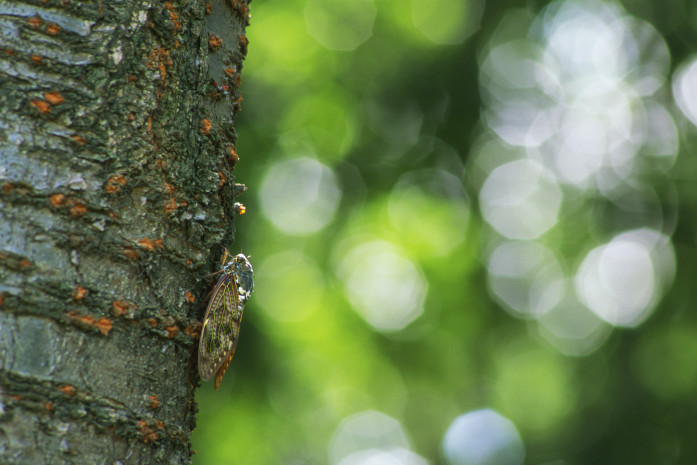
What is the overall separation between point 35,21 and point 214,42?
0.37 meters

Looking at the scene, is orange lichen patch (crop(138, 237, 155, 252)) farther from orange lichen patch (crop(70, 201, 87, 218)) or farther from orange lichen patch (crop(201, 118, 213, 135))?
orange lichen patch (crop(201, 118, 213, 135))

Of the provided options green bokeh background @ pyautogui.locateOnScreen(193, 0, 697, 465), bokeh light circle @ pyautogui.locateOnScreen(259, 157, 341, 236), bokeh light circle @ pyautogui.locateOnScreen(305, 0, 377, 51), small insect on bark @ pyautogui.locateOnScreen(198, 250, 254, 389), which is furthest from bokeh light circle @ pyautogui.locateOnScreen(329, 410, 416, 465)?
small insect on bark @ pyautogui.locateOnScreen(198, 250, 254, 389)

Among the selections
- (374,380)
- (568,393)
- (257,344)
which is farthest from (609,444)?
(257,344)

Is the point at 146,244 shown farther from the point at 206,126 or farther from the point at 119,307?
the point at 206,126

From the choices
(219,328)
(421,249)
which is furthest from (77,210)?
(421,249)

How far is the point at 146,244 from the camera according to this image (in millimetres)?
1147

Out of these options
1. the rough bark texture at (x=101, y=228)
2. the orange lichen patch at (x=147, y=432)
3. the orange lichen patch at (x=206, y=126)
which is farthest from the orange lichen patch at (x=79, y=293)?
the orange lichen patch at (x=206, y=126)

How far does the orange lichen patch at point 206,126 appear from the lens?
4.23 ft

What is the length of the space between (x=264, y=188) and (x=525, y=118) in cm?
365

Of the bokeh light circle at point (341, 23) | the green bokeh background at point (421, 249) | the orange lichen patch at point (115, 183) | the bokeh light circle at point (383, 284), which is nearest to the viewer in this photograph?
the orange lichen patch at point (115, 183)

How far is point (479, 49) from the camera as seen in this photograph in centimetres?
749

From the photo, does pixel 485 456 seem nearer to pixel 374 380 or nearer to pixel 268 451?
pixel 374 380

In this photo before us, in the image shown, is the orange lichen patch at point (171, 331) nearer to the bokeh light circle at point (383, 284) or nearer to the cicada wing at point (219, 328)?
the cicada wing at point (219, 328)

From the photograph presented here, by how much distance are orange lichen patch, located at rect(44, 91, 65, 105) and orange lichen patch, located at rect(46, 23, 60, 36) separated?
102mm
